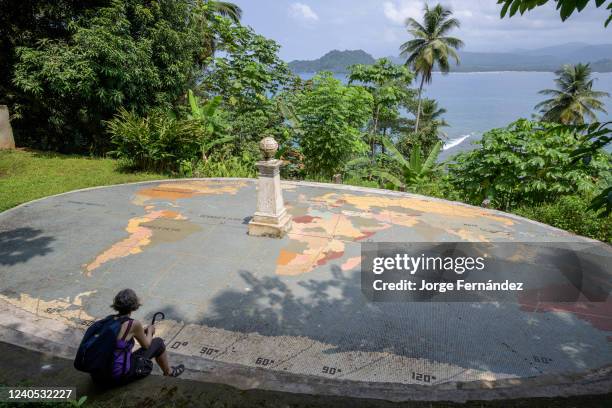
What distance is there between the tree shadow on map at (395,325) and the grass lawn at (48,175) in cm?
802

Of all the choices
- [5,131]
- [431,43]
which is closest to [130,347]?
[5,131]

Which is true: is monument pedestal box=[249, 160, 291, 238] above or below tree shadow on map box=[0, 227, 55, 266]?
above

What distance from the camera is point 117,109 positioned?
14.5m

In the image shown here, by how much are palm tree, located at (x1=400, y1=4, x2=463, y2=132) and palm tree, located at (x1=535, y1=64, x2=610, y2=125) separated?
897cm

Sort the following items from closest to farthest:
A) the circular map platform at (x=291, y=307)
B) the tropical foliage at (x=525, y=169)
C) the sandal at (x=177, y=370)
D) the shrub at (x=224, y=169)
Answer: the sandal at (x=177, y=370) < the circular map platform at (x=291, y=307) < the tropical foliage at (x=525, y=169) < the shrub at (x=224, y=169)

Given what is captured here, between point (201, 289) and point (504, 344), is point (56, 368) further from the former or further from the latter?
point (504, 344)

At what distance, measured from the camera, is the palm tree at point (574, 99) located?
1249 inches

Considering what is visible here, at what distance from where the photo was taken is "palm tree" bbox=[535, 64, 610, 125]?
104 feet

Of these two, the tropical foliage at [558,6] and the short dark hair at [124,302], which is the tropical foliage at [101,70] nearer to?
the short dark hair at [124,302]

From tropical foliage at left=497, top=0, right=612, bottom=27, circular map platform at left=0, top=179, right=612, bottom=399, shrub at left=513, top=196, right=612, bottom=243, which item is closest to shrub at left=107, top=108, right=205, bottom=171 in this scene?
circular map platform at left=0, top=179, right=612, bottom=399

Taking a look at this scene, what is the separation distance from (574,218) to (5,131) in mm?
19476

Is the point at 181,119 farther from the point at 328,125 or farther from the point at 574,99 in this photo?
the point at 574,99

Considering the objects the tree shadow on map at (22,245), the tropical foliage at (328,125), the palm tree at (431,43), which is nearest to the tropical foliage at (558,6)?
the tree shadow on map at (22,245)

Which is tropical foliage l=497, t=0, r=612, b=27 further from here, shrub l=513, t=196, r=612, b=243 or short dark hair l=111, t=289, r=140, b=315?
shrub l=513, t=196, r=612, b=243
